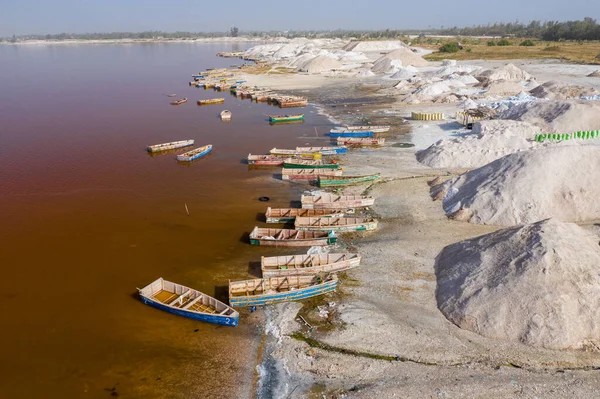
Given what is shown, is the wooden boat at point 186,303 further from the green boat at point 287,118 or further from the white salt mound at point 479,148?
the green boat at point 287,118

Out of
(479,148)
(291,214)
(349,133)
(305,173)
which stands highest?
(349,133)

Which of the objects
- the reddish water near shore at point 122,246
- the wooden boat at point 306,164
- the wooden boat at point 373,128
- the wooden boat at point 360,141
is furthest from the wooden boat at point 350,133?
the wooden boat at point 306,164

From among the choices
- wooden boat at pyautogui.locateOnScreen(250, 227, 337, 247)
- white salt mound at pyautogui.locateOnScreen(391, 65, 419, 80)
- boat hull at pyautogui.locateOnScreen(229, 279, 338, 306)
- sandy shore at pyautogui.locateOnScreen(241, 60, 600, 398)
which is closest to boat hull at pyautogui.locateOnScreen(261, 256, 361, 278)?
sandy shore at pyautogui.locateOnScreen(241, 60, 600, 398)

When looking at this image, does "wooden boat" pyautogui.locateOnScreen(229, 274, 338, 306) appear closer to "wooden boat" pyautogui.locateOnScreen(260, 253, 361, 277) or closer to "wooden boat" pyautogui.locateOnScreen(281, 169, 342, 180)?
"wooden boat" pyautogui.locateOnScreen(260, 253, 361, 277)

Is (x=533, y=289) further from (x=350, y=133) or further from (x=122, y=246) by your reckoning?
(x=350, y=133)

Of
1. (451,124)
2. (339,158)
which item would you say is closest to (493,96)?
(451,124)

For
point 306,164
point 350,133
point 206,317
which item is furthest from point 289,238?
point 350,133
